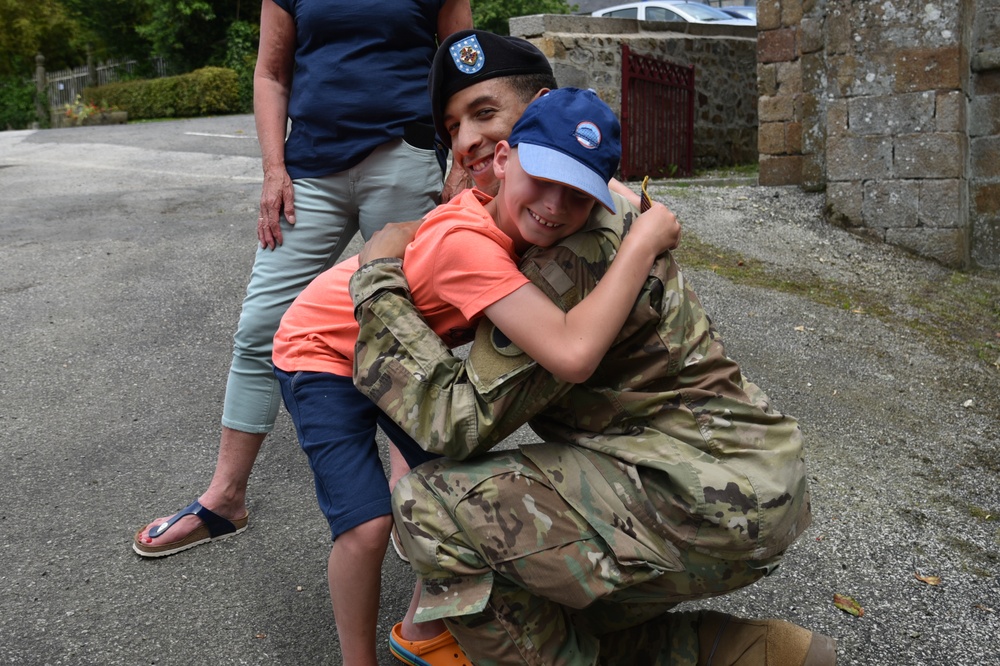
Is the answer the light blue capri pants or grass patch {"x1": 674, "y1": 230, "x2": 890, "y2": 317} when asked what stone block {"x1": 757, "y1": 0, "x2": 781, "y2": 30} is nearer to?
grass patch {"x1": 674, "y1": 230, "x2": 890, "y2": 317}

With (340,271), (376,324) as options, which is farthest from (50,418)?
(376,324)

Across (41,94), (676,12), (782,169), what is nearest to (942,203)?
(782,169)

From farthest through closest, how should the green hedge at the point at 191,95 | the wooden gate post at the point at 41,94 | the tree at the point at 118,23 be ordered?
the wooden gate post at the point at 41,94 < the tree at the point at 118,23 < the green hedge at the point at 191,95

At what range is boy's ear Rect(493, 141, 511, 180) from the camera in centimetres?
206

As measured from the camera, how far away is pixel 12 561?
2975mm

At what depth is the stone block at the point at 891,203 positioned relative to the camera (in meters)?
7.31

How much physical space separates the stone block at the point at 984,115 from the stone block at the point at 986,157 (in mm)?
64

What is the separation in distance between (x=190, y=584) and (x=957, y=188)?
649 centimetres

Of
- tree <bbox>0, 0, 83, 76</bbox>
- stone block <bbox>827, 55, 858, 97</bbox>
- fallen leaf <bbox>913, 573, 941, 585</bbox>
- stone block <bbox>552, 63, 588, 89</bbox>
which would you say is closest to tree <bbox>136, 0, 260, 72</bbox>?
tree <bbox>0, 0, 83, 76</bbox>

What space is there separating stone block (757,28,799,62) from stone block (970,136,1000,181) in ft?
6.59

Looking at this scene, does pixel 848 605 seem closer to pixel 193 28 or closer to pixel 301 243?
pixel 301 243

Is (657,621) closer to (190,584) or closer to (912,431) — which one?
(190,584)

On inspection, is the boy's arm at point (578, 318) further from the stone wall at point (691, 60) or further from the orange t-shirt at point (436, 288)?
the stone wall at point (691, 60)

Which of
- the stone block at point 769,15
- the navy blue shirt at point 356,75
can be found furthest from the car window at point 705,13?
the navy blue shirt at point 356,75
